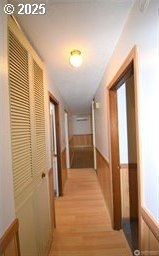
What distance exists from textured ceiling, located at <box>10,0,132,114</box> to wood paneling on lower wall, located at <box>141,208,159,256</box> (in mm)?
1454

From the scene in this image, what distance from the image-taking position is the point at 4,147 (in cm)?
124

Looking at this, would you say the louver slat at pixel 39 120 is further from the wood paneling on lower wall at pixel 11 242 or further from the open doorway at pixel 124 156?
the open doorway at pixel 124 156

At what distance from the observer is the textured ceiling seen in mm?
1552

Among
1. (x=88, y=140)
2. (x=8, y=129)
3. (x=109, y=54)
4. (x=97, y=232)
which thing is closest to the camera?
(x=8, y=129)

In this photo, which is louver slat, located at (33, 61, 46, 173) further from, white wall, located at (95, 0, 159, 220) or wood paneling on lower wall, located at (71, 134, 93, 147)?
wood paneling on lower wall, located at (71, 134, 93, 147)

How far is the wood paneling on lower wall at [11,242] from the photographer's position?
116cm

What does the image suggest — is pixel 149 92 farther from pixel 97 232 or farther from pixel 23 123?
pixel 97 232

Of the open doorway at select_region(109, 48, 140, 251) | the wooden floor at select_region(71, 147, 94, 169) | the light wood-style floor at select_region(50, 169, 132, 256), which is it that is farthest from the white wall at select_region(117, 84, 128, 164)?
the wooden floor at select_region(71, 147, 94, 169)

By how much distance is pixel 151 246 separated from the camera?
1.39 meters

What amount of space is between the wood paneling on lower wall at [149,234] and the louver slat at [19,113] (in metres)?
0.88

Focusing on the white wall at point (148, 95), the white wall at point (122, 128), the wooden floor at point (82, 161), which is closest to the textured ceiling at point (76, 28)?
the white wall at point (148, 95)

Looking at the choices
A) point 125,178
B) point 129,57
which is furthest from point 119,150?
point 129,57

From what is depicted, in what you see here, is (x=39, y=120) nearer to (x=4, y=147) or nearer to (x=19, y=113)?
(x=19, y=113)

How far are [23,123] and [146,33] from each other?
1088 mm
